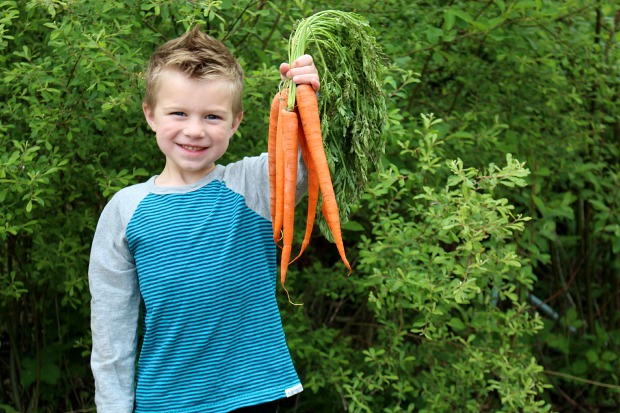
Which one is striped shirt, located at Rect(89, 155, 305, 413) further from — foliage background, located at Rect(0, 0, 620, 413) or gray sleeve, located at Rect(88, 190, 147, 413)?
foliage background, located at Rect(0, 0, 620, 413)

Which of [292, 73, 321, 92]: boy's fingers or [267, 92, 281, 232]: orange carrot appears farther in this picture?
[267, 92, 281, 232]: orange carrot

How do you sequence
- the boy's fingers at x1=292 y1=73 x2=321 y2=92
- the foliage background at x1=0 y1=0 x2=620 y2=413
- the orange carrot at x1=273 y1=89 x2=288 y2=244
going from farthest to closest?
1. the foliage background at x1=0 y1=0 x2=620 y2=413
2. the orange carrot at x1=273 y1=89 x2=288 y2=244
3. the boy's fingers at x1=292 y1=73 x2=321 y2=92

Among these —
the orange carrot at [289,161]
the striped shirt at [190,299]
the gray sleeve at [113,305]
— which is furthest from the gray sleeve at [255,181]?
the gray sleeve at [113,305]

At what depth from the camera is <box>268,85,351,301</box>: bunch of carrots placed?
7.54 ft

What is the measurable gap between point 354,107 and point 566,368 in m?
2.83

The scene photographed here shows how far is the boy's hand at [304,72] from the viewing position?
2242 mm

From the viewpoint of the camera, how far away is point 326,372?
12.3ft

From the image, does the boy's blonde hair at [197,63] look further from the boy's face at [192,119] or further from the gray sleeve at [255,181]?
the gray sleeve at [255,181]

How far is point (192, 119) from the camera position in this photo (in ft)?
7.75

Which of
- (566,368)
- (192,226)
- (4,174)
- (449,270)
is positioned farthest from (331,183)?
(566,368)

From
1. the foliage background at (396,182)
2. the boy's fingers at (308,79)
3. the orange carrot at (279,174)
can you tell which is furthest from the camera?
the foliage background at (396,182)

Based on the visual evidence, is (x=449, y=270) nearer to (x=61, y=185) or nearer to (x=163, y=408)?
(x=163, y=408)

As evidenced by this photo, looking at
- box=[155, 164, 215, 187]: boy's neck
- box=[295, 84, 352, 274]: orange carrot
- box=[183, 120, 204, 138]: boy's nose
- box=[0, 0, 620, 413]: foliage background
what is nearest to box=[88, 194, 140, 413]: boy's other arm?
box=[155, 164, 215, 187]: boy's neck

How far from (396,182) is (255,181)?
4.37ft
